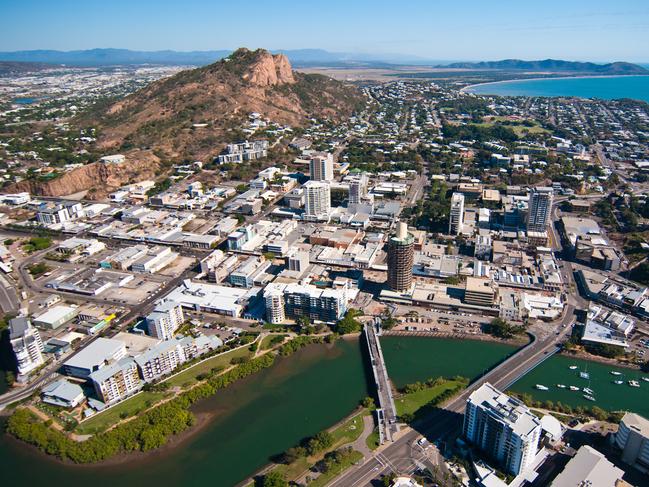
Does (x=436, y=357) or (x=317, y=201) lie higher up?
(x=317, y=201)

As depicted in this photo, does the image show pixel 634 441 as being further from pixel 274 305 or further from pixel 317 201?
pixel 317 201

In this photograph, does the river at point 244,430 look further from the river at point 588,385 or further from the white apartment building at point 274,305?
the river at point 588,385

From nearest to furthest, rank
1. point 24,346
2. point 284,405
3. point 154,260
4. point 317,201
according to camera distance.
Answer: point 284,405, point 24,346, point 154,260, point 317,201

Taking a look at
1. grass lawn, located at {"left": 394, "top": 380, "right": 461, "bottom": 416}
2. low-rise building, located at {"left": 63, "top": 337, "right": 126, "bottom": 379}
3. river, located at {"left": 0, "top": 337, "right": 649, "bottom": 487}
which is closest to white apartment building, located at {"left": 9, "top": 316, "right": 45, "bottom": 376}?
low-rise building, located at {"left": 63, "top": 337, "right": 126, "bottom": 379}

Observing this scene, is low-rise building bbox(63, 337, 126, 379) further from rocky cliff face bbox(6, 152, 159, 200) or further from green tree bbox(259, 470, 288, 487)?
rocky cliff face bbox(6, 152, 159, 200)

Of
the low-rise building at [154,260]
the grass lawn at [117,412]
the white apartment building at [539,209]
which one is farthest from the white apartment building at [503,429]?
the low-rise building at [154,260]

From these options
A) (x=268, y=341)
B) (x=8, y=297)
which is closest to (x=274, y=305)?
(x=268, y=341)

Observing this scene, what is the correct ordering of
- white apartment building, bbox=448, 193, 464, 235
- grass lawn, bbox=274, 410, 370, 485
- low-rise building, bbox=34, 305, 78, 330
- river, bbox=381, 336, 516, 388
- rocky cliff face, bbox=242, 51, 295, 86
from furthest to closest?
rocky cliff face, bbox=242, 51, 295, 86, white apartment building, bbox=448, 193, 464, 235, low-rise building, bbox=34, 305, 78, 330, river, bbox=381, 336, 516, 388, grass lawn, bbox=274, 410, 370, 485
